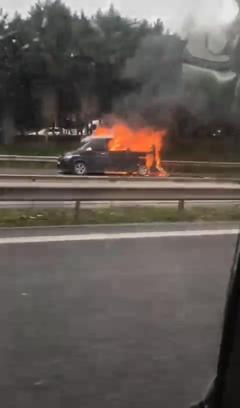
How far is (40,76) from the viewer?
242 centimetres

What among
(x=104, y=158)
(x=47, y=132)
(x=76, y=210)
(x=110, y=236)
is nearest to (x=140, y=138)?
(x=47, y=132)

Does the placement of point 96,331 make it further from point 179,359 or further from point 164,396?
point 164,396

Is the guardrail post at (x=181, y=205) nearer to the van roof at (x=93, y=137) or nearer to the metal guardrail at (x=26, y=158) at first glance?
the metal guardrail at (x=26, y=158)

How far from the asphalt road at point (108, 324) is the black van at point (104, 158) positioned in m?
0.59

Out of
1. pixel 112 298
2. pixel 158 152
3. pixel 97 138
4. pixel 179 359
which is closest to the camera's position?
pixel 158 152

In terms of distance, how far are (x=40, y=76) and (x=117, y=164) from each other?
2.98 ft

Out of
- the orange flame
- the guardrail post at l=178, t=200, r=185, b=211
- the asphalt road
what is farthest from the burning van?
the guardrail post at l=178, t=200, r=185, b=211

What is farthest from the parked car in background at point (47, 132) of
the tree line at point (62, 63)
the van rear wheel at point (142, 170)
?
the van rear wheel at point (142, 170)

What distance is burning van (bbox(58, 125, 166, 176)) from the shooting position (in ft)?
7.94

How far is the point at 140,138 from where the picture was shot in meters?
2.41

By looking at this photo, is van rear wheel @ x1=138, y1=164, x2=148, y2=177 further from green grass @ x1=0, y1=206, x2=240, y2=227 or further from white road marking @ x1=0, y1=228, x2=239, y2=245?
green grass @ x1=0, y1=206, x2=240, y2=227

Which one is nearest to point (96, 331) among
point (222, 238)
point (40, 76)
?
point (40, 76)

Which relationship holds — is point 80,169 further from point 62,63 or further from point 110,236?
point 110,236

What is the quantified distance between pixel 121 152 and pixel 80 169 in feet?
4.20
